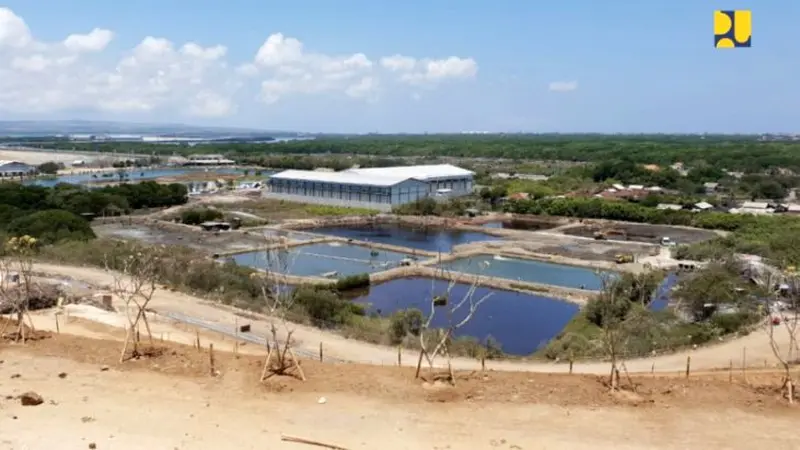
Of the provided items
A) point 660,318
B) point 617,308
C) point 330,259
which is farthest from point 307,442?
point 330,259

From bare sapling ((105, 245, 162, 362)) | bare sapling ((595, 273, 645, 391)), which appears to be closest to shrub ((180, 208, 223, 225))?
bare sapling ((105, 245, 162, 362))

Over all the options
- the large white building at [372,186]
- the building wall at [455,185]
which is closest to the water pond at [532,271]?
the large white building at [372,186]

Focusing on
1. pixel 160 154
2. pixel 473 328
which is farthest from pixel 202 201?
pixel 160 154

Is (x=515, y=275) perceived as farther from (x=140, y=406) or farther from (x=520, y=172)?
(x=520, y=172)

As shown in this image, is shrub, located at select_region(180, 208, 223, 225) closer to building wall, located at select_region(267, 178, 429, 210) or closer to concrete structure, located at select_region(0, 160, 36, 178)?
building wall, located at select_region(267, 178, 429, 210)

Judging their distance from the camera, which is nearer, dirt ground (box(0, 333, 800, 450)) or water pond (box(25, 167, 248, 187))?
dirt ground (box(0, 333, 800, 450))

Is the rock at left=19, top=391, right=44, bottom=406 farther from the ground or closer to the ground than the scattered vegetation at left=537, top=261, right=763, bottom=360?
farther from the ground
